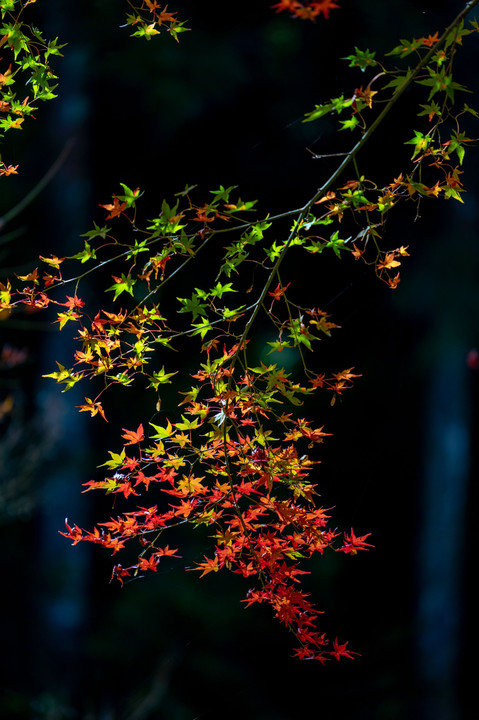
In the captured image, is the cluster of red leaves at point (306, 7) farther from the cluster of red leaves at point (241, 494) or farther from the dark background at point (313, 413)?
the dark background at point (313, 413)

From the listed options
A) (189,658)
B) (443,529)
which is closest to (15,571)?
(189,658)

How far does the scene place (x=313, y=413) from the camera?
4.74 m

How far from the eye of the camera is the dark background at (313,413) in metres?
4.36

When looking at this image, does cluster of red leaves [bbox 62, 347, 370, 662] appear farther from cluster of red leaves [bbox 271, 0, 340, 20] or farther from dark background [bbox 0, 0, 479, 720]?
dark background [bbox 0, 0, 479, 720]

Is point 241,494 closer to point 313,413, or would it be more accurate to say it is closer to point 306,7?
point 306,7

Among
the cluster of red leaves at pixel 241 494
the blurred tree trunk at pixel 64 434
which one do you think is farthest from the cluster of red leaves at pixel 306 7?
the blurred tree trunk at pixel 64 434

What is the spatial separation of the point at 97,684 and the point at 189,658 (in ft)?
2.11

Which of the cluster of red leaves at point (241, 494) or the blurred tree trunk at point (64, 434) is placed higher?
the cluster of red leaves at point (241, 494)

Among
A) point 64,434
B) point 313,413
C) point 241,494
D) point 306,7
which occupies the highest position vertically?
point 306,7

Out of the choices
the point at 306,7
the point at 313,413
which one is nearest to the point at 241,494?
the point at 306,7

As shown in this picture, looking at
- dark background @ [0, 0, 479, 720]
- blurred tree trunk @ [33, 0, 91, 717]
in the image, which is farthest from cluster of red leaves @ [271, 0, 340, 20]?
blurred tree trunk @ [33, 0, 91, 717]

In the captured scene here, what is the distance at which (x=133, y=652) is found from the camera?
4.73m

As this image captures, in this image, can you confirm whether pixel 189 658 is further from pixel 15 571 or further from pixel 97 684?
pixel 15 571

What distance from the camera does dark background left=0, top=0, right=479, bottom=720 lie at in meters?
4.36
